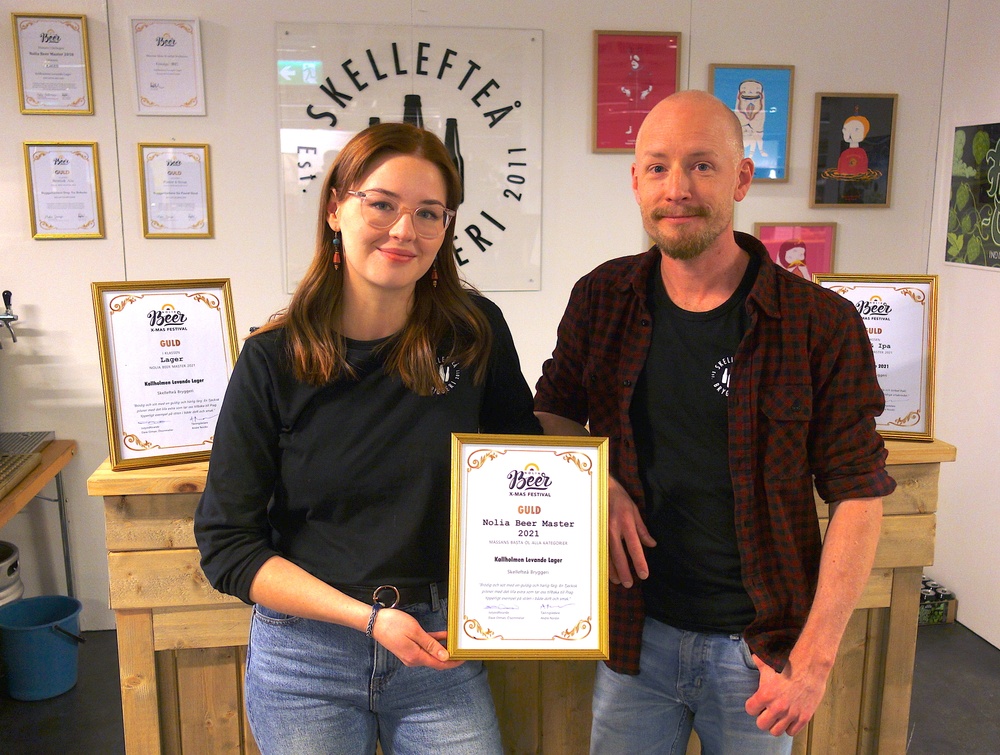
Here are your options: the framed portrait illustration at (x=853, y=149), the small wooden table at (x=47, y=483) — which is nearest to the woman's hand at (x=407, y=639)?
the small wooden table at (x=47, y=483)

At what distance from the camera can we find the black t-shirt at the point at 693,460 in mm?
1482

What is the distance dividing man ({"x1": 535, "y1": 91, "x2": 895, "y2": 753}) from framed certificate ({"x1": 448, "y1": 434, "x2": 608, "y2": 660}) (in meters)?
0.14

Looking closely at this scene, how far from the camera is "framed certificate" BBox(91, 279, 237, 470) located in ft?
5.59

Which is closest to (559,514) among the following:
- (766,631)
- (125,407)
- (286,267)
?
(766,631)

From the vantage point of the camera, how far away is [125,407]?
1718mm

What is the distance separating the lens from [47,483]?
3.36 meters

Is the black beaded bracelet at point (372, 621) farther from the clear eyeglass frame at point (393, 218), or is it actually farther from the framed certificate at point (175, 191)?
the framed certificate at point (175, 191)

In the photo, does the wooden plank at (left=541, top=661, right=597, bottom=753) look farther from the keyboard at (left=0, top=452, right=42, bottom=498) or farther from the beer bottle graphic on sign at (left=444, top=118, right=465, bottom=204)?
the beer bottle graphic on sign at (left=444, top=118, right=465, bottom=204)

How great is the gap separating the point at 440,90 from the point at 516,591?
2637 mm

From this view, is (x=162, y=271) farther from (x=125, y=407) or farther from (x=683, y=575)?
(x=683, y=575)

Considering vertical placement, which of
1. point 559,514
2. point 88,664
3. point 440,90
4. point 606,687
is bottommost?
point 88,664

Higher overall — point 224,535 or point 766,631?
point 224,535

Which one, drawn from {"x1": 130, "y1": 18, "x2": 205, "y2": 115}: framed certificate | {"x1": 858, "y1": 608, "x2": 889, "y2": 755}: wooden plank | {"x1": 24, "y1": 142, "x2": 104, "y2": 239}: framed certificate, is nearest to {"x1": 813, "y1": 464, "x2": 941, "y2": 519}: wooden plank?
{"x1": 858, "y1": 608, "x2": 889, "y2": 755}: wooden plank

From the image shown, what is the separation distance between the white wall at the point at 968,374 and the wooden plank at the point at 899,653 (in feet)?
5.71
